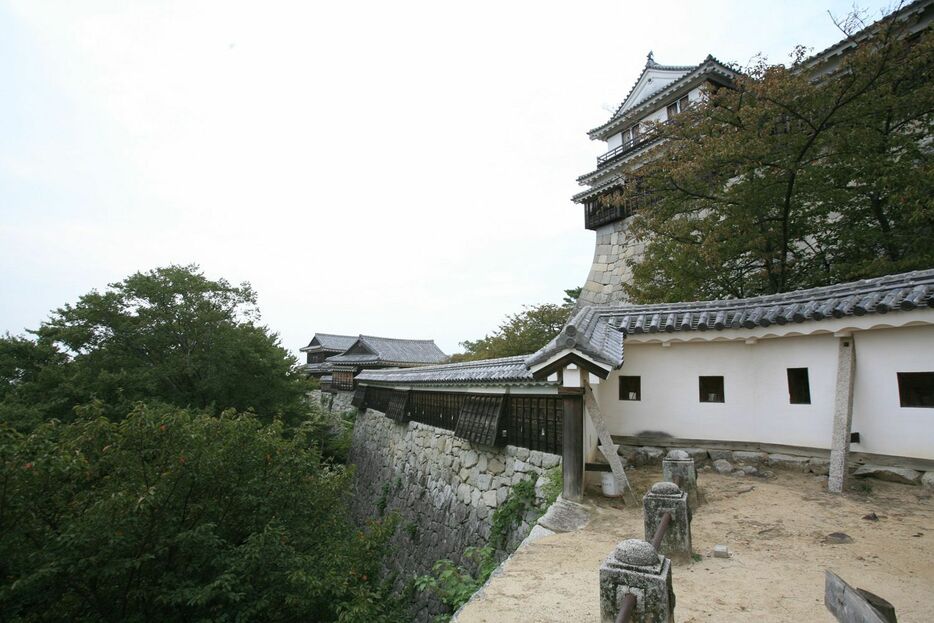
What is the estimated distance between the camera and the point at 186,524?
19.5ft

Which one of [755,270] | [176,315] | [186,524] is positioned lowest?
[186,524]

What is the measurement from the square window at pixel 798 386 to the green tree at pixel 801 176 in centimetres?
468

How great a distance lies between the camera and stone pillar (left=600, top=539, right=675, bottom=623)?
2.90 metres

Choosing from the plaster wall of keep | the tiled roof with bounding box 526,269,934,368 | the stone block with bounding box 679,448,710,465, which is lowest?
the plaster wall of keep

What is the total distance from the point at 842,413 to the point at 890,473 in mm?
947

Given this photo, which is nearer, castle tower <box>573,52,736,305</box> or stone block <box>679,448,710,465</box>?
stone block <box>679,448,710,465</box>

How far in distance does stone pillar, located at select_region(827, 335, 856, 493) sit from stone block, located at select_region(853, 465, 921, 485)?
1.42ft

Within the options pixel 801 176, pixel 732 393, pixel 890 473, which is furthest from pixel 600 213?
pixel 890 473

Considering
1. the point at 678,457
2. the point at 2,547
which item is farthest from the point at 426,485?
the point at 2,547

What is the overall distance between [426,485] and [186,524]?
21.6 ft

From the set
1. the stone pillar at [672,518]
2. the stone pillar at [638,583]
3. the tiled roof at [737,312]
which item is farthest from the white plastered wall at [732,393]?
the stone pillar at [638,583]

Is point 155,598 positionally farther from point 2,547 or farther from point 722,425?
point 722,425

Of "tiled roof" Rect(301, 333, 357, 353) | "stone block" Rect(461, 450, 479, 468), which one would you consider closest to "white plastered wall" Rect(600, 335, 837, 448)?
"stone block" Rect(461, 450, 479, 468)

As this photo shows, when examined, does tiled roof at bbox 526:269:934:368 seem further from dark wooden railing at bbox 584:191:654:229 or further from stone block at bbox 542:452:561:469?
dark wooden railing at bbox 584:191:654:229
